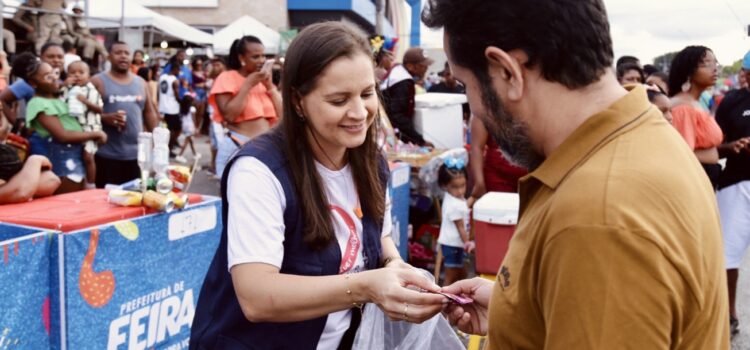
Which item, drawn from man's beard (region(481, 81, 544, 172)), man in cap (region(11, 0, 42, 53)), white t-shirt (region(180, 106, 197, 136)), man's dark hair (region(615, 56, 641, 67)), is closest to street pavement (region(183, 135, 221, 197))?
white t-shirt (region(180, 106, 197, 136))

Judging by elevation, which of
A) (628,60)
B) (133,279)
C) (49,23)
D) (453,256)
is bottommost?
(453,256)

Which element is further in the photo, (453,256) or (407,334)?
(453,256)

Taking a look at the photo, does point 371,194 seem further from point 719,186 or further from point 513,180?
point 719,186

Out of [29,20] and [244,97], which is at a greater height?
[29,20]

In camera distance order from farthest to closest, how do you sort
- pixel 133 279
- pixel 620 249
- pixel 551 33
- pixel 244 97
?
pixel 244 97, pixel 133 279, pixel 551 33, pixel 620 249

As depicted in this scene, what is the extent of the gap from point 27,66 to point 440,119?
12.6 feet

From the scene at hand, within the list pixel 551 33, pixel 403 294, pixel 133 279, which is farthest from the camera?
pixel 133 279

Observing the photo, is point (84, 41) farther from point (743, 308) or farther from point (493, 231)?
point (743, 308)

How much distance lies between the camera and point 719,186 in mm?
4902

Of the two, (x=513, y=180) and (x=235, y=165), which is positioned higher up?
(x=235, y=165)

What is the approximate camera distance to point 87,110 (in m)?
5.39

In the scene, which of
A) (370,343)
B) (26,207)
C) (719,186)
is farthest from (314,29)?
(719,186)

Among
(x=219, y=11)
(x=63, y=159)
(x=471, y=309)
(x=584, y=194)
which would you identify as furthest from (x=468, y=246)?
(x=219, y=11)

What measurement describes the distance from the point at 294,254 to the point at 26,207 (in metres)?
2.09
